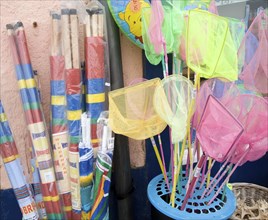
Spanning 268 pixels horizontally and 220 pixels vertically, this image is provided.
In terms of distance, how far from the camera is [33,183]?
1155 mm

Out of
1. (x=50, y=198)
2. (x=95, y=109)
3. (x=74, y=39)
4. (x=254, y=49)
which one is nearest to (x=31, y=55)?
(x=74, y=39)

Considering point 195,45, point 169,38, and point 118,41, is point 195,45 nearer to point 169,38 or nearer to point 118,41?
point 169,38

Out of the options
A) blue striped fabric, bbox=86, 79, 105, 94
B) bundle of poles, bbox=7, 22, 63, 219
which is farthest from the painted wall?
blue striped fabric, bbox=86, 79, 105, 94

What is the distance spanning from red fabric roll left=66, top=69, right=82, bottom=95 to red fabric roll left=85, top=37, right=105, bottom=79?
1.5 inches

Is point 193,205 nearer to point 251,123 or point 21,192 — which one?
point 251,123

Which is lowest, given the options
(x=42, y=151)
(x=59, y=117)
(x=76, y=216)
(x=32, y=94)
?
(x=76, y=216)

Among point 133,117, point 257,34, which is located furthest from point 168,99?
point 257,34

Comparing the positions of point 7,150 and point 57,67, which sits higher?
point 57,67

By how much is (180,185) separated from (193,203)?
3.6 inches

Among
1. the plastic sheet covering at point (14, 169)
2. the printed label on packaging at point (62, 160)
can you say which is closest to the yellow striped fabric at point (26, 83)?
the plastic sheet covering at point (14, 169)

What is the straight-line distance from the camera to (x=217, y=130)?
88 centimetres

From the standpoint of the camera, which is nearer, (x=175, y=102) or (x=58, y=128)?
(x=175, y=102)

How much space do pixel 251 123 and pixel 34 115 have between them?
2.52 ft

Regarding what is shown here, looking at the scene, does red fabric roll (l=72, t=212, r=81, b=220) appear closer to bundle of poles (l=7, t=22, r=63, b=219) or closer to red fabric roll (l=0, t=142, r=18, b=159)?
bundle of poles (l=7, t=22, r=63, b=219)
